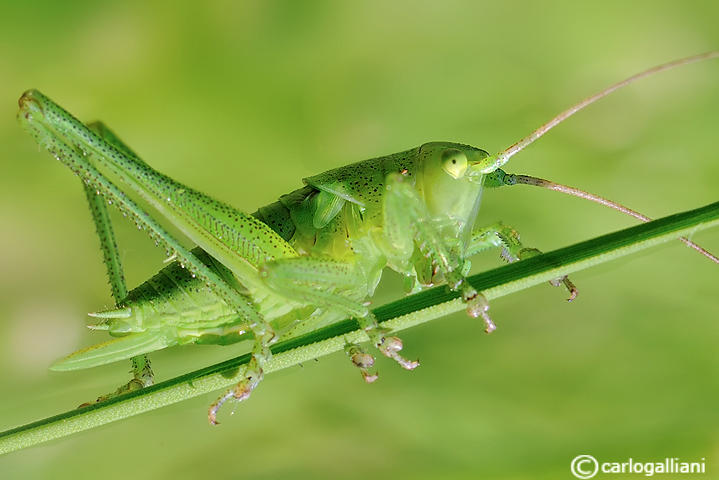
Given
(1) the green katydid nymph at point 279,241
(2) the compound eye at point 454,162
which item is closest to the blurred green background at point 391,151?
(1) the green katydid nymph at point 279,241

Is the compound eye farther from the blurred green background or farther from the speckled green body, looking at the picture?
the blurred green background

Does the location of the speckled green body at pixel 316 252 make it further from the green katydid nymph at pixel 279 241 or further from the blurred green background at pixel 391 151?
the blurred green background at pixel 391 151

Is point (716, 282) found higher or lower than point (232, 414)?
higher

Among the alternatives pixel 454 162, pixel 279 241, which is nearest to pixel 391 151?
pixel 454 162

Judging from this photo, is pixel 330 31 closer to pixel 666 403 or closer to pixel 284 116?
pixel 284 116

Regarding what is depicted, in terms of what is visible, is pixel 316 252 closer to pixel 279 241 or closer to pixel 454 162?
pixel 279 241

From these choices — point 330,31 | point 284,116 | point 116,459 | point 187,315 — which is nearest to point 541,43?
point 330,31
